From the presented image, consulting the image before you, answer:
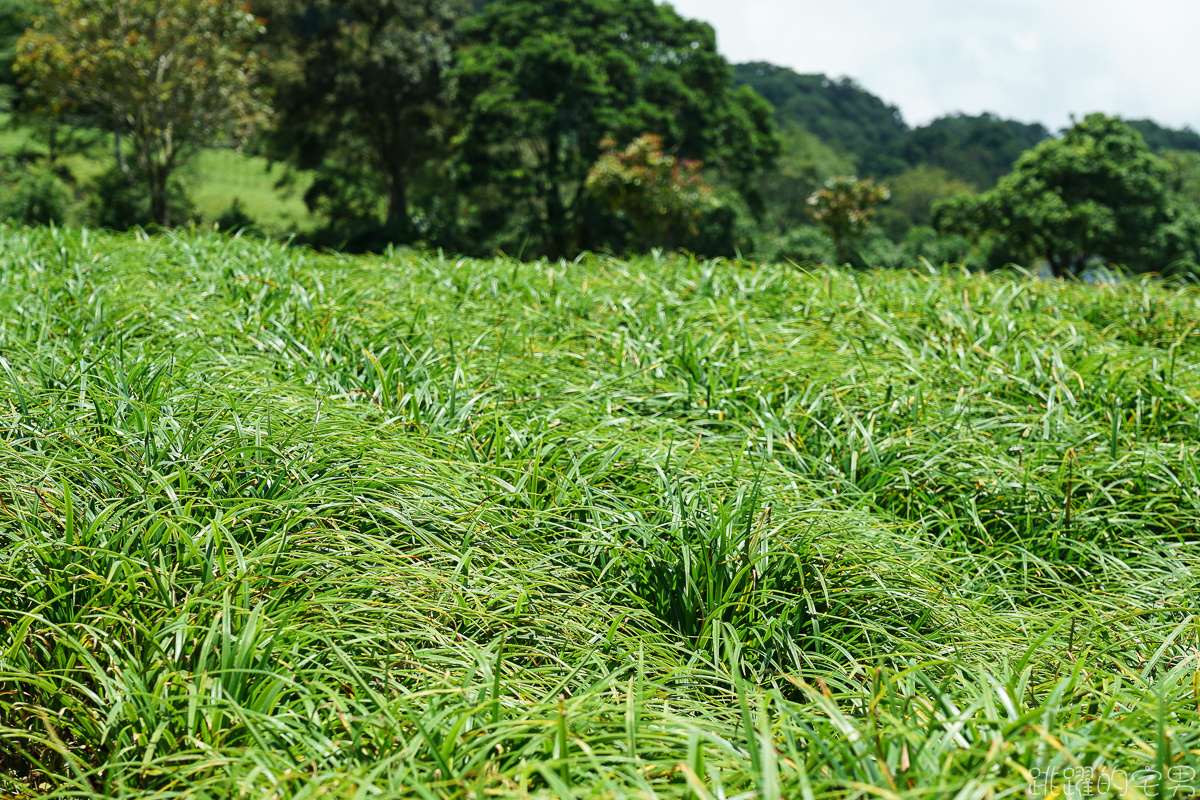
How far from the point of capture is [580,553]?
7.45ft

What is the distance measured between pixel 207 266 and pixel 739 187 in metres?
23.0

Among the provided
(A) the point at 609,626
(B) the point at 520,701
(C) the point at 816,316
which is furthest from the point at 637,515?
(C) the point at 816,316

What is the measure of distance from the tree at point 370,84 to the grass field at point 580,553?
63.5 feet

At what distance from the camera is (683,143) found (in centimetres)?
2244

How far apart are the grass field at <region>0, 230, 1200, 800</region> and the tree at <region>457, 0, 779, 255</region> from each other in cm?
1733

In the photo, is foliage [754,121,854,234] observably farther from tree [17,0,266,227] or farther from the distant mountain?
the distant mountain

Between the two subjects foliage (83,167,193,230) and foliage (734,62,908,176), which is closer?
foliage (83,167,193,230)

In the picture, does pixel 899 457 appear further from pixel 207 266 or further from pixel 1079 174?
pixel 1079 174

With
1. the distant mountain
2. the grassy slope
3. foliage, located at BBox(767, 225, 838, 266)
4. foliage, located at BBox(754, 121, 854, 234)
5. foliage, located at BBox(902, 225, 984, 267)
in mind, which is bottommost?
the grassy slope

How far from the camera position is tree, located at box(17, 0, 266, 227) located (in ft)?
46.8

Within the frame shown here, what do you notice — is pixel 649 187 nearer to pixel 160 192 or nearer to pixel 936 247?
pixel 160 192

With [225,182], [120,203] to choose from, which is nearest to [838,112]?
[225,182]

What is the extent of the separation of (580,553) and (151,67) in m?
16.8

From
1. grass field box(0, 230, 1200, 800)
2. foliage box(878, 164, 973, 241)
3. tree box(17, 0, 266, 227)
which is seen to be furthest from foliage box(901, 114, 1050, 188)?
grass field box(0, 230, 1200, 800)
